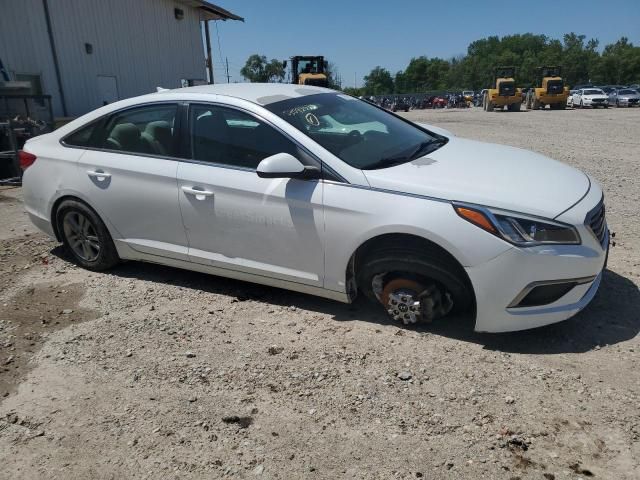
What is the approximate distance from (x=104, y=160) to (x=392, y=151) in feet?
7.92

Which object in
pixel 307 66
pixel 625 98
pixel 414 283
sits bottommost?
pixel 625 98

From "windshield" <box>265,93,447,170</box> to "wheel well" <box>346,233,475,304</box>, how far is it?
19.8 inches

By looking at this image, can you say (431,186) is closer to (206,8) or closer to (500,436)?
(500,436)

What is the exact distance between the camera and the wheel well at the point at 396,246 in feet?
10.3

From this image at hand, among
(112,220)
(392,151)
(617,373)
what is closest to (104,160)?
(112,220)

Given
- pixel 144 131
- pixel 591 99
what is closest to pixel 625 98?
pixel 591 99

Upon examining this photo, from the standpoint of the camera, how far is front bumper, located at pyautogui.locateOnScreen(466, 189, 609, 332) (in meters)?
2.89

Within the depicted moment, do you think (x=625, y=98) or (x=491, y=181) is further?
(x=625, y=98)

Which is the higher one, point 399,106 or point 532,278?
point 532,278

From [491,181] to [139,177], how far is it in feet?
8.80

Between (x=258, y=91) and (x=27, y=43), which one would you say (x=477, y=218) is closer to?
(x=258, y=91)

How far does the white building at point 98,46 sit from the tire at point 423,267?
43.2ft

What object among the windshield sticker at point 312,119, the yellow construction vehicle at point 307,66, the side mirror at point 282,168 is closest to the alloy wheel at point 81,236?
the side mirror at point 282,168

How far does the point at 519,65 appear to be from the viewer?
103312 millimetres
